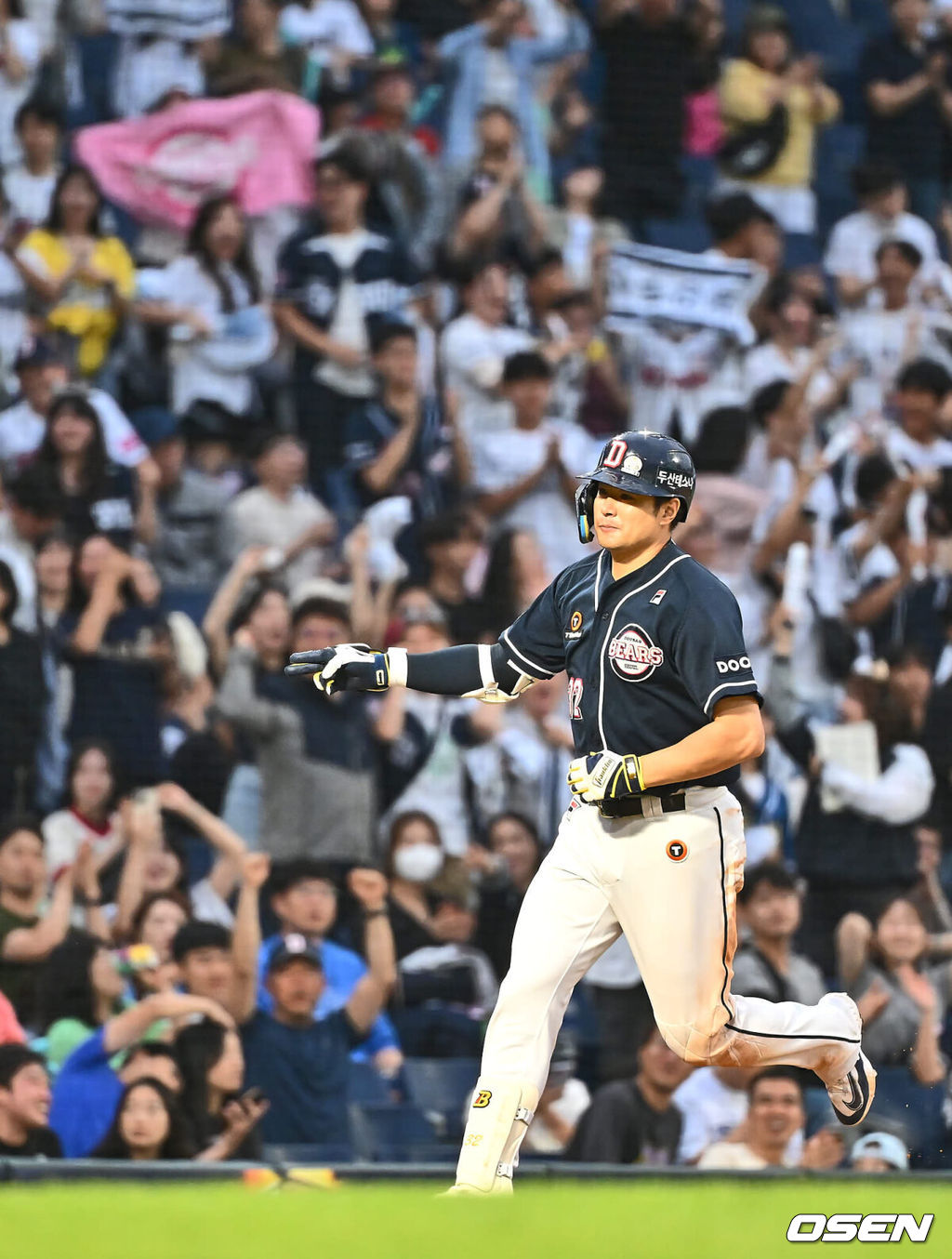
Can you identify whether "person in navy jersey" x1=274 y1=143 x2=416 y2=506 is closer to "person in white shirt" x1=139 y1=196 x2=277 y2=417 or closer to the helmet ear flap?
"person in white shirt" x1=139 y1=196 x2=277 y2=417

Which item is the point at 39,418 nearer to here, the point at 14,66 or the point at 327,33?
the point at 14,66

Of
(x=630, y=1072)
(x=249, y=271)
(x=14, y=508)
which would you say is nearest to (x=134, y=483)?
(x=14, y=508)

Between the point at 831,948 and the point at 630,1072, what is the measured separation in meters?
1.02

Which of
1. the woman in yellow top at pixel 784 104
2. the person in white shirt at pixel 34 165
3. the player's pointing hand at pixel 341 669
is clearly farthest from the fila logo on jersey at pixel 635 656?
the woman in yellow top at pixel 784 104

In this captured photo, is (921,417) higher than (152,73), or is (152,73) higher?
(152,73)

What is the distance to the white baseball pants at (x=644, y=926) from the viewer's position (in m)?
4.40

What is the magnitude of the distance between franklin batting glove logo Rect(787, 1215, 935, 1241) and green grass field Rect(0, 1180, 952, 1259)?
28mm

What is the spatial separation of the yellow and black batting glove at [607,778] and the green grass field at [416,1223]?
83cm

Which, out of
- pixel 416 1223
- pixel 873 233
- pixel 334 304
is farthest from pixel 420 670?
pixel 873 233

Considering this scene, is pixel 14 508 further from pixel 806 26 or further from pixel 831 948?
pixel 806 26

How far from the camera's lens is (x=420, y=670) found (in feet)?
15.7

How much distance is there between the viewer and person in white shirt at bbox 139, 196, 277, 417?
27.7 feet

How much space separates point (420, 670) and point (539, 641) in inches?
11.7

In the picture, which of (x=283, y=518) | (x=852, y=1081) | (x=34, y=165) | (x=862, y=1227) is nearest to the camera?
(x=862, y=1227)
